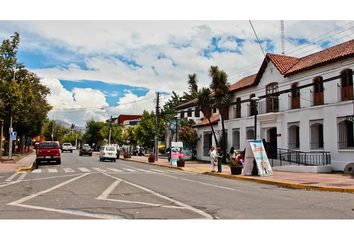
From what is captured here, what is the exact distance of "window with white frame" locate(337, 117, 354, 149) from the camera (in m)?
24.8

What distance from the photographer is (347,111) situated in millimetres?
24406

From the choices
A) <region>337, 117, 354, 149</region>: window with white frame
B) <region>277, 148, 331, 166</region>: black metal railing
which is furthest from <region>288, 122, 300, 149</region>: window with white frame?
<region>337, 117, 354, 149</region>: window with white frame

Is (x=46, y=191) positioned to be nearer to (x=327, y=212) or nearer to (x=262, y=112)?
(x=327, y=212)

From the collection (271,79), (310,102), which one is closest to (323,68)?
(310,102)

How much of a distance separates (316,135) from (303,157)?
1734 millimetres

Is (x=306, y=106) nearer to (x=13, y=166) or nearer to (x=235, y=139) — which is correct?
(x=235, y=139)

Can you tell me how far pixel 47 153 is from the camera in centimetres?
3253

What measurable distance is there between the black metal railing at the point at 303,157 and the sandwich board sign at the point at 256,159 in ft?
16.6

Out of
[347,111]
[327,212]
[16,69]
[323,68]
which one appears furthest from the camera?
[16,69]

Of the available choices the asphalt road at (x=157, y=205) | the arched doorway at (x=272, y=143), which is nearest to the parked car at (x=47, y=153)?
the arched doorway at (x=272, y=143)

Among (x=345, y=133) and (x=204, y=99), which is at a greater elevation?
(x=204, y=99)

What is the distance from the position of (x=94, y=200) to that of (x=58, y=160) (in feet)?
73.9

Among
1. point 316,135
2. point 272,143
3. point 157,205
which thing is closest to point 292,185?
point 157,205
